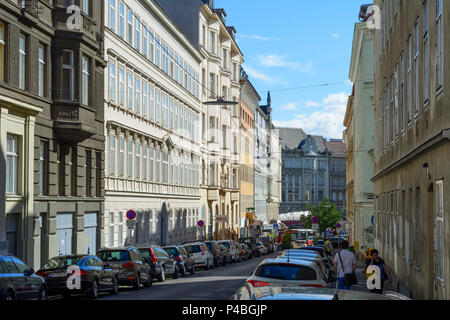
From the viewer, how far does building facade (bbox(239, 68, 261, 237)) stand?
8925cm

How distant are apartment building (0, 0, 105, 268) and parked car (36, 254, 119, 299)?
421cm

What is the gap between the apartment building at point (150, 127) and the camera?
3878 cm

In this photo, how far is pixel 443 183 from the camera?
1572 cm

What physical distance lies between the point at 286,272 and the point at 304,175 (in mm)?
151930

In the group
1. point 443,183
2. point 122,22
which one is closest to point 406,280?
point 443,183

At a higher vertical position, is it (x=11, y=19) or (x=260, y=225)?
(x=11, y=19)

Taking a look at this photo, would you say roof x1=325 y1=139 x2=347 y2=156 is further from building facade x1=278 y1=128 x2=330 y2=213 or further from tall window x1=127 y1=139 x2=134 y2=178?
tall window x1=127 y1=139 x2=134 y2=178

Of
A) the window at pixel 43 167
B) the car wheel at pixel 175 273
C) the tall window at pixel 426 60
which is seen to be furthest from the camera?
the car wheel at pixel 175 273

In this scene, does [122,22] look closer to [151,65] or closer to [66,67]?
[151,65]

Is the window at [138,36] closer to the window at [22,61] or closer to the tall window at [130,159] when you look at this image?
the tall window at [130,159]

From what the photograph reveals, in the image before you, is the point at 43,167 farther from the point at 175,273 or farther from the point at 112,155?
the point at 112,155

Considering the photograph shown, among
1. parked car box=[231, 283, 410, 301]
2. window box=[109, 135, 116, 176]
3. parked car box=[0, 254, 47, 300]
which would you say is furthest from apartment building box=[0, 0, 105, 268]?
parked car box=[231, 283, 410, 301]

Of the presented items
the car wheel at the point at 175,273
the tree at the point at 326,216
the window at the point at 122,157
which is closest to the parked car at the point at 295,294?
the car wheel at the point at 175,273

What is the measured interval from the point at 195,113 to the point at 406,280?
39.9m
